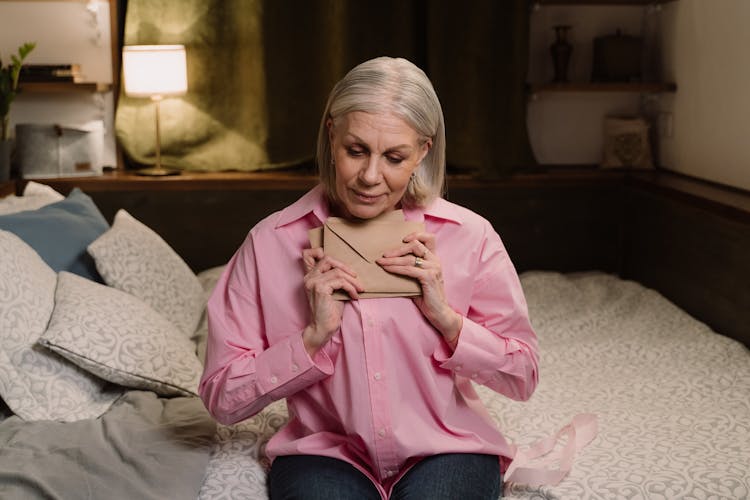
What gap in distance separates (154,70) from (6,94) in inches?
20.1

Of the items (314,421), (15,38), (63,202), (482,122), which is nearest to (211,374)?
(314,421)

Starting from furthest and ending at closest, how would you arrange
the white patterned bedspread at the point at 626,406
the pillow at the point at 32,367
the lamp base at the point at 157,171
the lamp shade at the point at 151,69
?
the lamp base at the point at 157,171 < the lamp shade at the point at 151,69 < the pillow at the point at 32,367 < the white patterned bedspread at the point at 626,406

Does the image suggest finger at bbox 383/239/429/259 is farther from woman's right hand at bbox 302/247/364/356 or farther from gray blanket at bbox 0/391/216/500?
gray blanket at bbox 0/391/216/500

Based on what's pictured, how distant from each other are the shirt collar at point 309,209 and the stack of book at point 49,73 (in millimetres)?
2117

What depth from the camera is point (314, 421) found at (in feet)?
5.24

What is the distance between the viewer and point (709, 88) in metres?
3.19

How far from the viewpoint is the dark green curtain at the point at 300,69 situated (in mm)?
3518

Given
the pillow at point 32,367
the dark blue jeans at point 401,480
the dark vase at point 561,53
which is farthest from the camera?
the dark vase at point 561,53

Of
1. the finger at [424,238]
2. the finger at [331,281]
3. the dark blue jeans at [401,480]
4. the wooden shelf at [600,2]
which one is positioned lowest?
the dark blue jeans at [401,480]

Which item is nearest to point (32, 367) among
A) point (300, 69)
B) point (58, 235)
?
point (58, 235)

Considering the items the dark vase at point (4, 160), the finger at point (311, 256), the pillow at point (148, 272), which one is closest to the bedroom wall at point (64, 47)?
the dark vase at point (4, 160)

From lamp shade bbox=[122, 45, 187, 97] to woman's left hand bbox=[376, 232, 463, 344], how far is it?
2.07m

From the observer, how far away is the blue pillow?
2.37 m

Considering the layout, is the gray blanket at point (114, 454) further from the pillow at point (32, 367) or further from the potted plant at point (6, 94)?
the potted plant at point (6, 94)
